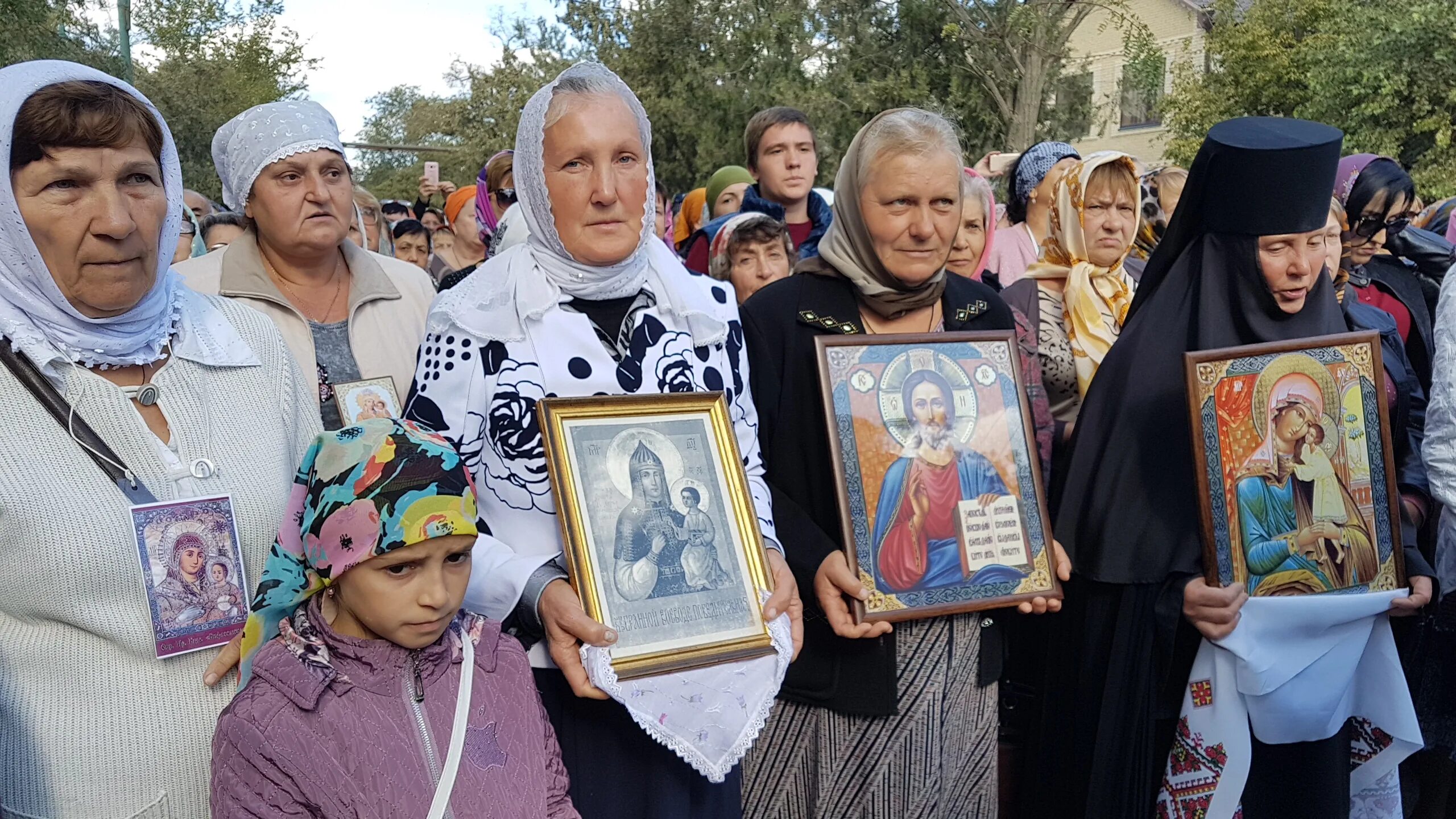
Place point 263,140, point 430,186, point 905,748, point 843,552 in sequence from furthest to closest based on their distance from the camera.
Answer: point 430,186 → point 263,140 → point 905,748 → point 843,552

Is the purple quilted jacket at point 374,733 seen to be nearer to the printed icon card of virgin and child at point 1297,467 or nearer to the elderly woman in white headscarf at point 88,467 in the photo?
the elderly woman in white headscarf at point 88,467

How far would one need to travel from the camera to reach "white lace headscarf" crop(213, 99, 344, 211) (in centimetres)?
361

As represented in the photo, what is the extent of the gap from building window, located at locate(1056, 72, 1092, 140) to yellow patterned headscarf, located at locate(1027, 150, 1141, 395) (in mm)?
25475

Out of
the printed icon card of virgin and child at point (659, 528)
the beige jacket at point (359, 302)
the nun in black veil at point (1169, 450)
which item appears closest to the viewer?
the printed icon card of virgin and child at point (659, 528)

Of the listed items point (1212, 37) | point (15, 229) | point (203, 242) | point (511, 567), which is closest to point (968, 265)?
point (511, 567)

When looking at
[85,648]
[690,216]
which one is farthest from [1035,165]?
[85,648]

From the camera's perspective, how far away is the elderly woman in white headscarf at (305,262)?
3.56m

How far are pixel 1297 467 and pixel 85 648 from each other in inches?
121

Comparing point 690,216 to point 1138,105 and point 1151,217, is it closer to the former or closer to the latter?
point 1151,217

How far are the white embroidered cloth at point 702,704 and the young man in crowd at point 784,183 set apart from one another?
409 centimetres

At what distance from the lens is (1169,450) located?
10.8 ft

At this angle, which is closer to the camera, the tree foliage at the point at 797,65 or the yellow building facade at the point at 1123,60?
the tree foliage at the point at 797,65

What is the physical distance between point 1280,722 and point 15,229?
11.3 feet

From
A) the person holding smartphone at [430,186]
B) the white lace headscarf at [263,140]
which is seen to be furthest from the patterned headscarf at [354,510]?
the person holding smartphone at [430,186]
